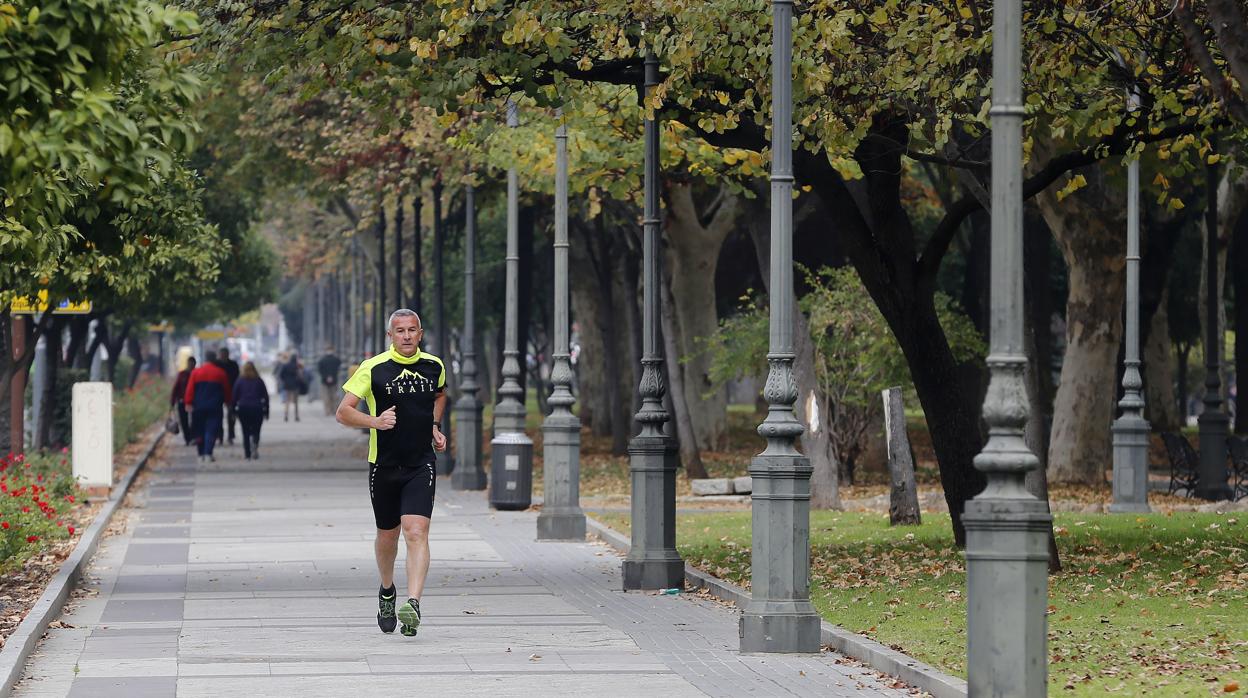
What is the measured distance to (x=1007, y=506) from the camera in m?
8.61

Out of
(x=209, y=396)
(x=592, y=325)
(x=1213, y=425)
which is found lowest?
(x=1213, y=425)

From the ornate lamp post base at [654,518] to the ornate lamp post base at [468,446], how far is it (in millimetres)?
12951

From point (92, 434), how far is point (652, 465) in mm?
11075

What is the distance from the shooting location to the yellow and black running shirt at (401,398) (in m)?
12.4

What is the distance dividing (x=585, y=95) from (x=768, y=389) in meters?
6.31

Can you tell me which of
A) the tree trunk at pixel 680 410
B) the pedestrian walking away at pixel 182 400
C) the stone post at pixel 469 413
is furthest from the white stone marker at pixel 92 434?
the pedestrian walking away at pixel 182 400

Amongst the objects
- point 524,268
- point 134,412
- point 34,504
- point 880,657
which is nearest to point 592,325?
point 524,268

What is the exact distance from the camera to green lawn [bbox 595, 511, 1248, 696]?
34.4 ft

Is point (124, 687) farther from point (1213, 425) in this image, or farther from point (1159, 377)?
point (1159, 377)

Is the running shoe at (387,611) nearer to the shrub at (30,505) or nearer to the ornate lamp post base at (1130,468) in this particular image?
the shrub at (30,505)

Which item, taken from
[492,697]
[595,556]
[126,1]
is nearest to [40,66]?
[126,1]

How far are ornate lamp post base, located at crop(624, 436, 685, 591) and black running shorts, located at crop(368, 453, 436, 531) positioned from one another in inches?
126

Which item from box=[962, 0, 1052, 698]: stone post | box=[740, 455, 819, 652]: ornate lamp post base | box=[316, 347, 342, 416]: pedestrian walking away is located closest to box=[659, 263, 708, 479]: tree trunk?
box=[740, 455, 819, 652]: ornate lamp post base

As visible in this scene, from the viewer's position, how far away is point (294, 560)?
18.3m
